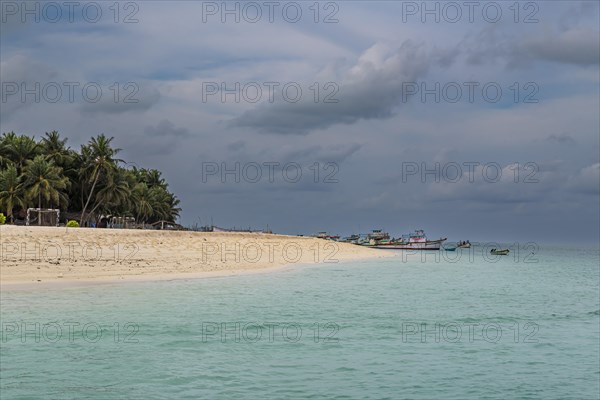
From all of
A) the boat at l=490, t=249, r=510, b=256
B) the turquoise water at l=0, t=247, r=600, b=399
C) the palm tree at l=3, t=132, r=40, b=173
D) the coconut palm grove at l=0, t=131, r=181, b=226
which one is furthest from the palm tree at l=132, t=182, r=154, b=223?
the boat at l=490, t=249, r=510, b=256

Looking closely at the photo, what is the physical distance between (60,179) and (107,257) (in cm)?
3941

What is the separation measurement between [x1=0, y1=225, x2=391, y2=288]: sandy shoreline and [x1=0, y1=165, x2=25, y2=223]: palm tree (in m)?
22.1

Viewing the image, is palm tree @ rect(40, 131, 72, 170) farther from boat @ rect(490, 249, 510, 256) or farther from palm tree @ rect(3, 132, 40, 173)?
boat @ rect(490, 249, 510, 256)

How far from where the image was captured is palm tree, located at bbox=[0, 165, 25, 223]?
2918 inches

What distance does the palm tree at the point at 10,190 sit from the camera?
74.1 meters

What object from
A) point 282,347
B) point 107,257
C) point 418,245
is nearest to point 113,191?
point 107,257

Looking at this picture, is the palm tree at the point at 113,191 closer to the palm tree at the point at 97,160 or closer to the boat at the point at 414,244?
the palm tree at the point at 97,160

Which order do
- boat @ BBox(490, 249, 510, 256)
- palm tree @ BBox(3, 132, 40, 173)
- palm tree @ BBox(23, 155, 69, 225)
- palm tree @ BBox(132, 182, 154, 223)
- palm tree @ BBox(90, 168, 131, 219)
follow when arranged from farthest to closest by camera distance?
boat @ BBox(490, 249, 510, 256) → palm tree @ BBox(132, 182, 154, 223) → palm tree @ BBox(90, 168, 131, 219) → palm tree @ BBox(3, 132, 40, 173) → palm tree @ BBox(23, 155, 69, 225)

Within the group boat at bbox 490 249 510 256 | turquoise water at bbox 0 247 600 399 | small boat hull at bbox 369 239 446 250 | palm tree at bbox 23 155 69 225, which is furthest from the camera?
small boat hull at bbox 369 239 446 250

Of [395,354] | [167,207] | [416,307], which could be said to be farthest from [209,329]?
[167,207]

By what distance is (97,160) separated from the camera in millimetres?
85938

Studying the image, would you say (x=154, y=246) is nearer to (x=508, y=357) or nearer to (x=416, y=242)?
(x=508, y=357)

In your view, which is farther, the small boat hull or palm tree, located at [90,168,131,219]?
the small boat hull

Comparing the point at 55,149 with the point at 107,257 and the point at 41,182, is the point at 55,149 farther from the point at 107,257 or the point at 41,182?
the point at 107,257
